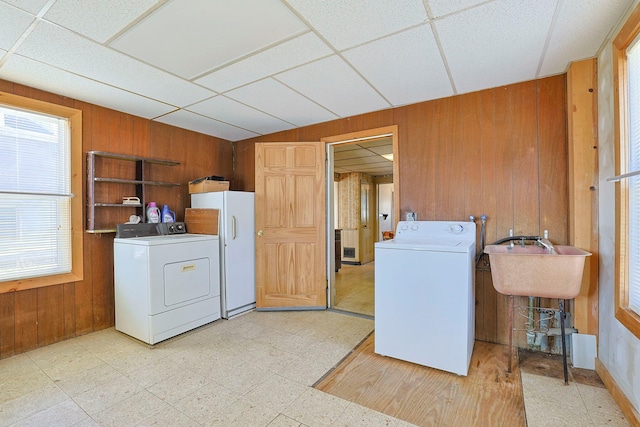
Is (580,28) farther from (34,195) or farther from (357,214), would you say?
(357,214)

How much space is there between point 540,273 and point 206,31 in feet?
8.51

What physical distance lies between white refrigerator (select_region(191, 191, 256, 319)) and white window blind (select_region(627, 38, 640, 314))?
3156mm

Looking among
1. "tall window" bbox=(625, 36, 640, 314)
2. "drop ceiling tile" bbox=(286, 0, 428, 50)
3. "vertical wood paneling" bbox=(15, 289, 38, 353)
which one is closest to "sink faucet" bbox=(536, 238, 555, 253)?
"tall window" bbox=(625, 36, 640, 314)

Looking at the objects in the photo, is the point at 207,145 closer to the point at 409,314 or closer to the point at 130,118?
the point at 130,118

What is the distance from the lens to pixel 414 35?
1816 millimetres

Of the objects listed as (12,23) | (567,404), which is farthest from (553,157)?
(12,23)

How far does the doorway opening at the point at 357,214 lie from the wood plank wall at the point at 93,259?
6.14ft

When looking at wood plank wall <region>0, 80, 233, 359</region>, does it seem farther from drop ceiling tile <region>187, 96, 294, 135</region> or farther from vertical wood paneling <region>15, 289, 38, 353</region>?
drop ceiling tile <region>187, 96, 294, 135</region>

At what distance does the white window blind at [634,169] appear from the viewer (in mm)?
1613

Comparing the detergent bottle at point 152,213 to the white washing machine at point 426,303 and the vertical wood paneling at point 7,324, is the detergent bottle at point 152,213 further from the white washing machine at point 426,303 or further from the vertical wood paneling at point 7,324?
the white washing machine at point 426,303

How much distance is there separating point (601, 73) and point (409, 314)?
7.00ft

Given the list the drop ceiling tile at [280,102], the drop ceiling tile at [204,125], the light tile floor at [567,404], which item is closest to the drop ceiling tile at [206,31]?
the drop ceiling tile at [280,102]

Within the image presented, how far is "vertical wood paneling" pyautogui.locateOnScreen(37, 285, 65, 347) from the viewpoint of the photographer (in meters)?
2.58

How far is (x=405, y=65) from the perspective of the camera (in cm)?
219
